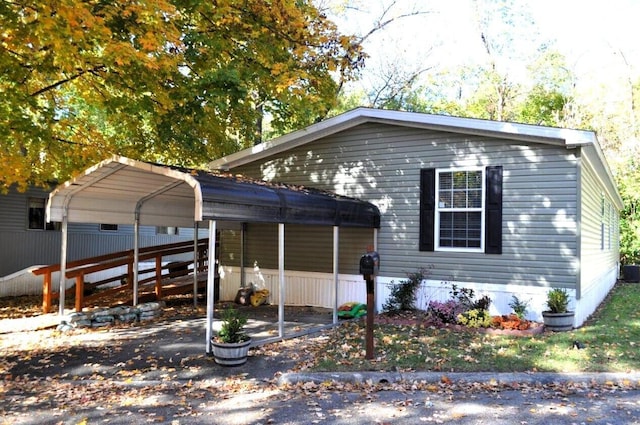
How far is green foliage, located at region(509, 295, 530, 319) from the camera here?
8367 millimetres

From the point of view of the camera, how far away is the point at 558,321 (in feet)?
25.8

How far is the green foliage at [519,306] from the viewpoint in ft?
27.5

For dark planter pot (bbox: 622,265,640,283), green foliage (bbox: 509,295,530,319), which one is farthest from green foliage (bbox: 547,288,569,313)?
dark planter pot (bbox: 622,265,640,283)

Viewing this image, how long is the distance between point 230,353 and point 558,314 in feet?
17.4

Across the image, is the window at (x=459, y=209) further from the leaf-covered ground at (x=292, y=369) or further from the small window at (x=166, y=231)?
the small window at (x=166, y=231)

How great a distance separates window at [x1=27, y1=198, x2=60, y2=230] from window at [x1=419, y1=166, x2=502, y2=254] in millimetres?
12401

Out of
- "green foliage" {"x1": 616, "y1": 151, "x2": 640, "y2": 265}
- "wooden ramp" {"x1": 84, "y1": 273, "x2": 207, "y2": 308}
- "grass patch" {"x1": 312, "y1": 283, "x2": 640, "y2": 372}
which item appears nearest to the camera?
"grass patch" {"x1": 312, "y1": 283, "x2": 640, "y2": 372}

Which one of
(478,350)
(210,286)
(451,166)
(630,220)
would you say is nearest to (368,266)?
(478,350)

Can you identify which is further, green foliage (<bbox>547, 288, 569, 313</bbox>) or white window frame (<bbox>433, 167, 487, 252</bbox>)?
white window frame (<bbox>433, 167, 487, 252</bbox>)

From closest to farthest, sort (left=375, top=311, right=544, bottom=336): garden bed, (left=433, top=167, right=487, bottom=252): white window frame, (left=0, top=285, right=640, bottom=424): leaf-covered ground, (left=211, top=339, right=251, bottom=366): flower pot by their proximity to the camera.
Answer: (left=0, top=285, right=640, bottom=424): leaf-covered ground < (left=211, top=339, right=251, bottom=366): flower pot < (left=375, top=311, right=544, bottom=336): garden bed < (left=433, top=167, right=487, bottom=252): white window frame

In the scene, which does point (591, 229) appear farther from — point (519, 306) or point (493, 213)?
point (519, 306)

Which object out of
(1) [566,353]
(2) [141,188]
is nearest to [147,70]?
(2) [141,188]

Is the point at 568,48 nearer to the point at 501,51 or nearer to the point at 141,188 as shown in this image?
the point at 501,51

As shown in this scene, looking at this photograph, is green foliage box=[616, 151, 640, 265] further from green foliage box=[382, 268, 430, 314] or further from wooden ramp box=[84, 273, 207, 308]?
wooden ramp box=[84, 273, 207, 308]
